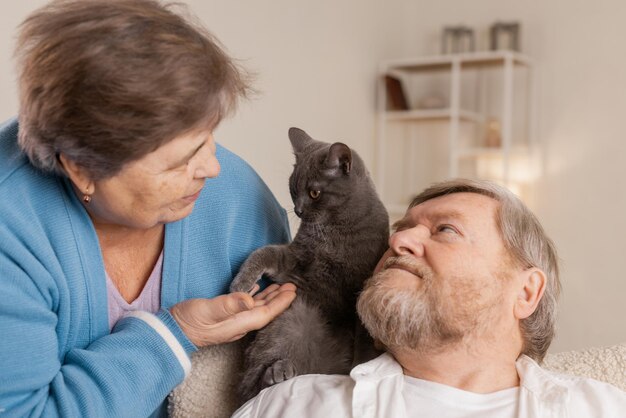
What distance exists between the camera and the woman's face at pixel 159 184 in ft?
4.35

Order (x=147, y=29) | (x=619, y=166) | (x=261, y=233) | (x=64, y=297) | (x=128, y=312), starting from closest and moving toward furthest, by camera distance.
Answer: (x=147, y=29)
(x=64, y=297)
(x=128, y=312)
(x=261, y=233)
(x=619, y=166)

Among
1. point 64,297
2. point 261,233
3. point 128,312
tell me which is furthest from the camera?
point 261,233

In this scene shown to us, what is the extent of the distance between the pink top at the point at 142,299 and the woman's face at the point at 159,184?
0.17 m

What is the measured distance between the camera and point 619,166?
4.33m

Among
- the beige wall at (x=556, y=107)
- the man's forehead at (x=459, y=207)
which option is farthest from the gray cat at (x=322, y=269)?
the beige wall at (x=556, y=107)

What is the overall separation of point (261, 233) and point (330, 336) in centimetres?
31

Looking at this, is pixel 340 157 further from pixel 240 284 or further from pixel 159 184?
pixel 159 184

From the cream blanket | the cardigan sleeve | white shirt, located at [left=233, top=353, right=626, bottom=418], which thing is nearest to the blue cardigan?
the cardigan sleeve

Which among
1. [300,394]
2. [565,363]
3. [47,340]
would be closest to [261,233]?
[300,394]

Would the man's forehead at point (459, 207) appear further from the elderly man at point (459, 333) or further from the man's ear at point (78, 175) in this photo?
the man's ear at point (78, 175)

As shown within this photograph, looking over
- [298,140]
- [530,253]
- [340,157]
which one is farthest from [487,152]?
[530,253]

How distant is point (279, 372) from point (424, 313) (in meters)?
0.34

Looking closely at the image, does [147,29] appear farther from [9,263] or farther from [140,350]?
[140,350]

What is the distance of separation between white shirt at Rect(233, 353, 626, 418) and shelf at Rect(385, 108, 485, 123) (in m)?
3.37
